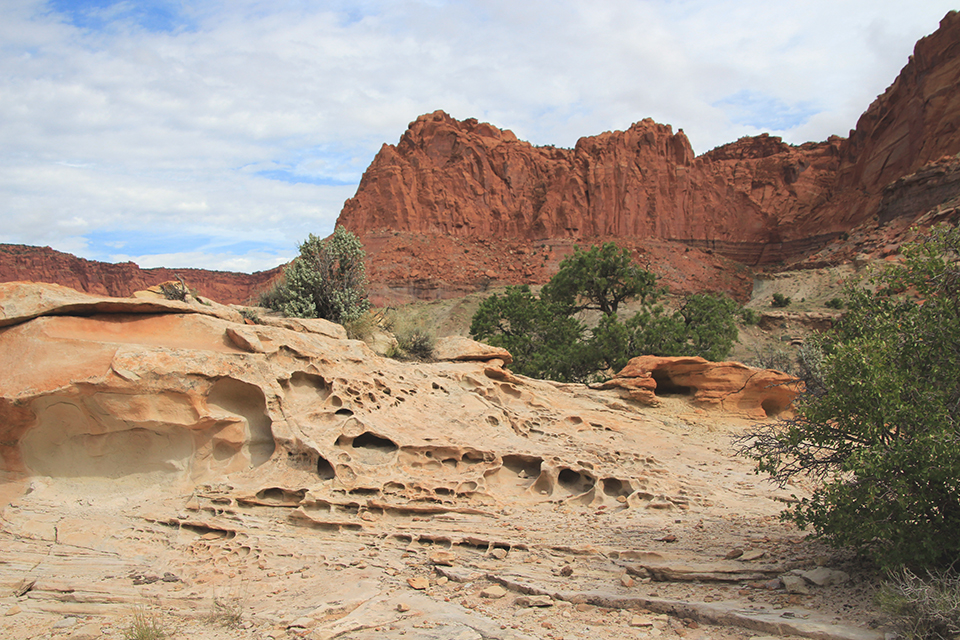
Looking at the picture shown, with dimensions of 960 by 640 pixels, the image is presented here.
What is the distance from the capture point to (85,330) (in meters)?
6.73

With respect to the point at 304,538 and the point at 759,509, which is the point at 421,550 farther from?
the point at 759,509

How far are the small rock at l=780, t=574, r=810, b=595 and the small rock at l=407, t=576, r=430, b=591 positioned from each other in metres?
2.79

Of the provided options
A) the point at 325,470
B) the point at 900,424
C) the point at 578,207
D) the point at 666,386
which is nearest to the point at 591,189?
the point at 578,207

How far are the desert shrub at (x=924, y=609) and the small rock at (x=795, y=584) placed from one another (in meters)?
0.66

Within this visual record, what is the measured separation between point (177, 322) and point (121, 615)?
401cm

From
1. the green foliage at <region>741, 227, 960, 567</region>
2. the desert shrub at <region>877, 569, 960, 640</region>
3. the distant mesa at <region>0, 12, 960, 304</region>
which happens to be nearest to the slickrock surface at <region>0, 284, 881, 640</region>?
the desert shrub at <region>877, 569, 960, 640</region>

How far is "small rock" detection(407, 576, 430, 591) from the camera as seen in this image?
4.75 m

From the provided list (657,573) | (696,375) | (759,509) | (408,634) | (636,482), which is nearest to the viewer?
(408,634)

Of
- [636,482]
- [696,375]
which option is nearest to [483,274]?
[696,375]

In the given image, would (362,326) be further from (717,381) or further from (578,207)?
(578,207)

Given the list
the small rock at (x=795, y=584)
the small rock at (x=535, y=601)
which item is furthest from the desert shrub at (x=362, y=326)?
the small rock at (x=795, y=584)

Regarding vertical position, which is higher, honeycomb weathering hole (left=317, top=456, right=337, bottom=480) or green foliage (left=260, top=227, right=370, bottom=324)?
green foliage (left=260, top=227, right=370, bottom=324)

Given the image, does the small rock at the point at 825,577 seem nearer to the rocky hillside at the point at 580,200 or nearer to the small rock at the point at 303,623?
the small rock at the point at 303,623

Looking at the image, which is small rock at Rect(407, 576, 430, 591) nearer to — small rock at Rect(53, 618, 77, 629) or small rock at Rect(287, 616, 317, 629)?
small rock at Rect(287, 616, 317, 629)
